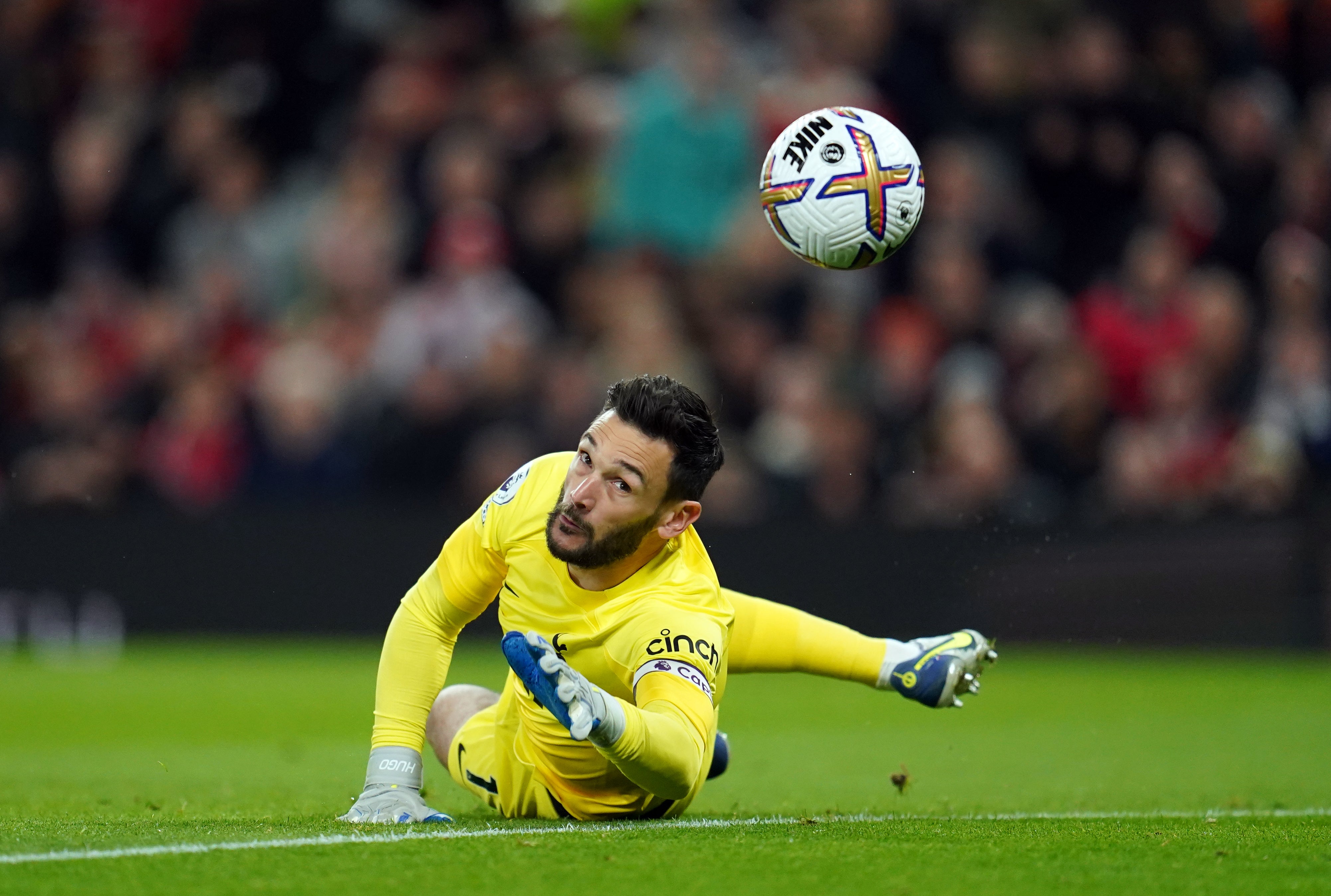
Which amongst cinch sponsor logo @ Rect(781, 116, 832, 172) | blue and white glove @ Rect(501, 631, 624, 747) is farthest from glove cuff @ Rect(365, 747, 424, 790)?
cinch sponsor logo @ Rect(781, 116, 832, 172)

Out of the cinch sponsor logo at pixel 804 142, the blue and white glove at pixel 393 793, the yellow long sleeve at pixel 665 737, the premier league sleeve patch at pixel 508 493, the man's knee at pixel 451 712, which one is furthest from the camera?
the cinch sponsor logo at pixel 804 142

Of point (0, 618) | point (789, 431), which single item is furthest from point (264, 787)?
point (0, 618)

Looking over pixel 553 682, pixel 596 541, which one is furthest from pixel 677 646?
pixel 553 682

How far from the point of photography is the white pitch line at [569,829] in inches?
185

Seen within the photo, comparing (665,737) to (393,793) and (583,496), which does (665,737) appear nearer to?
(583,496)

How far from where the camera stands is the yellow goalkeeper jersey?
534cm

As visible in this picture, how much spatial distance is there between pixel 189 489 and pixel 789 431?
5.08 metres

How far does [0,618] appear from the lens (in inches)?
563

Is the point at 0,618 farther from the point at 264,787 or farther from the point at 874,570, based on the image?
the point at 264,787

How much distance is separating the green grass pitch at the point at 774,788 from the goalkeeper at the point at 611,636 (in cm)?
22

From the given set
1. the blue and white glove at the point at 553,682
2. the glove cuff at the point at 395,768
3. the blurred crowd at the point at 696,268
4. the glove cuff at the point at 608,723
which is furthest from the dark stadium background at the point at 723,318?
the blue and white glove at the point at 553,682

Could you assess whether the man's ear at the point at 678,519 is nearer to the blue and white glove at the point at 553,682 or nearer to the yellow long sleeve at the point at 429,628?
the yellow long sleeve at the point at 429,628

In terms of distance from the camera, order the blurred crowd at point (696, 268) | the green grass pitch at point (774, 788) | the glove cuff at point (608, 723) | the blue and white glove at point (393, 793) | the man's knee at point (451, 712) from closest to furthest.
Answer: the green grass pitch at point (774, 788), the glove cuff at point (608, 723), the blue and white glove at point (393, 793), the man's knee at point (451, 712), the blurred crowd at point (696, 268)

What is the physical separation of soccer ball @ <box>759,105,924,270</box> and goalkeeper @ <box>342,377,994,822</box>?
52.4 inches
